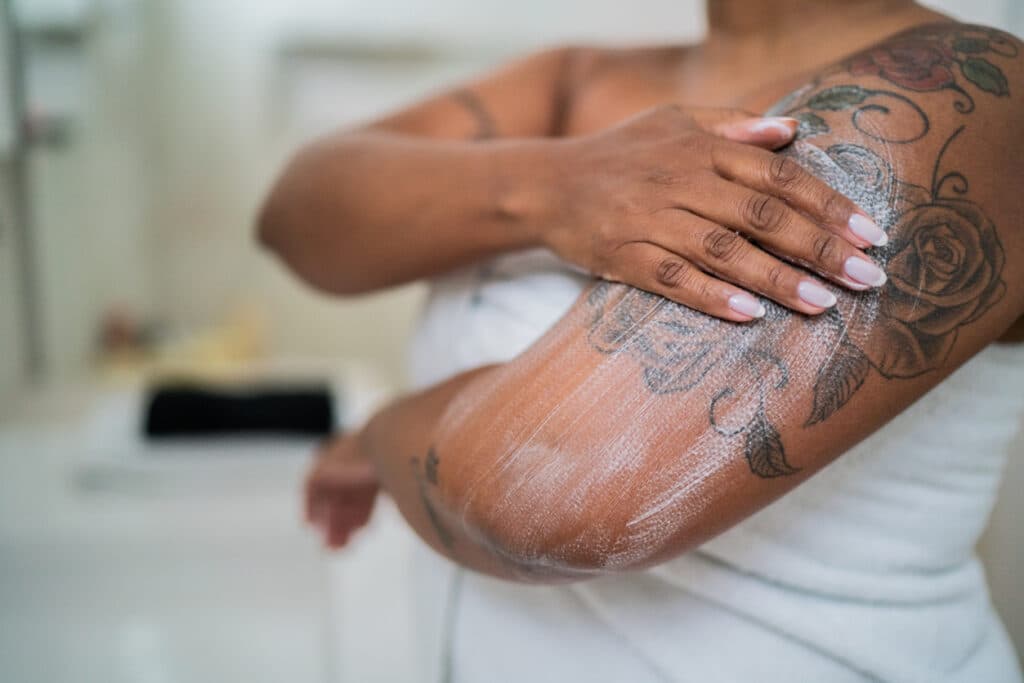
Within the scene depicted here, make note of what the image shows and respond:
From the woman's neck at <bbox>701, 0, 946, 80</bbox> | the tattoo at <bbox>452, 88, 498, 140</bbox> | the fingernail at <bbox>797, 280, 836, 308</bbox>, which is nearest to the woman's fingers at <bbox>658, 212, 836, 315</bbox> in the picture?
the fingernail at <bbox>797, 280, 836, 308</bbox>

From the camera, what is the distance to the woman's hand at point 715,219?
0.45 metres

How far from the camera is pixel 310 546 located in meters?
1.19

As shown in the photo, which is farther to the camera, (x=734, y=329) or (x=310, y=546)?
(x=310, y=546)

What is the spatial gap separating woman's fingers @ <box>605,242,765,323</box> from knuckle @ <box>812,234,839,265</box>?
0.04 meters

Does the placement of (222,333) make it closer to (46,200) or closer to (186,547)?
(46,200)

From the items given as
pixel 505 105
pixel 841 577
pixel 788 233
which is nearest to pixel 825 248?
pixel 788 233

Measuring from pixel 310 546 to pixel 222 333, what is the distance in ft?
2.85

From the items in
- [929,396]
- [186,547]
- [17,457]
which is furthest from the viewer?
[17,457]

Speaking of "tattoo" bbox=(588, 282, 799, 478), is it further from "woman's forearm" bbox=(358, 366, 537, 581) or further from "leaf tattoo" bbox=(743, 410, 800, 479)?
"woman's forearm" bbox=(358, 366, 537, 581)

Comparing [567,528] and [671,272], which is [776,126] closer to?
[671,272]

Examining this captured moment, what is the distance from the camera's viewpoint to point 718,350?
47cm

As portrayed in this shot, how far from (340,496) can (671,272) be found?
1.51 ft

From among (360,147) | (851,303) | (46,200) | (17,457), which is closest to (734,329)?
(851,303)

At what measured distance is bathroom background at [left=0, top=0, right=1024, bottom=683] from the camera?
98 centimetres
